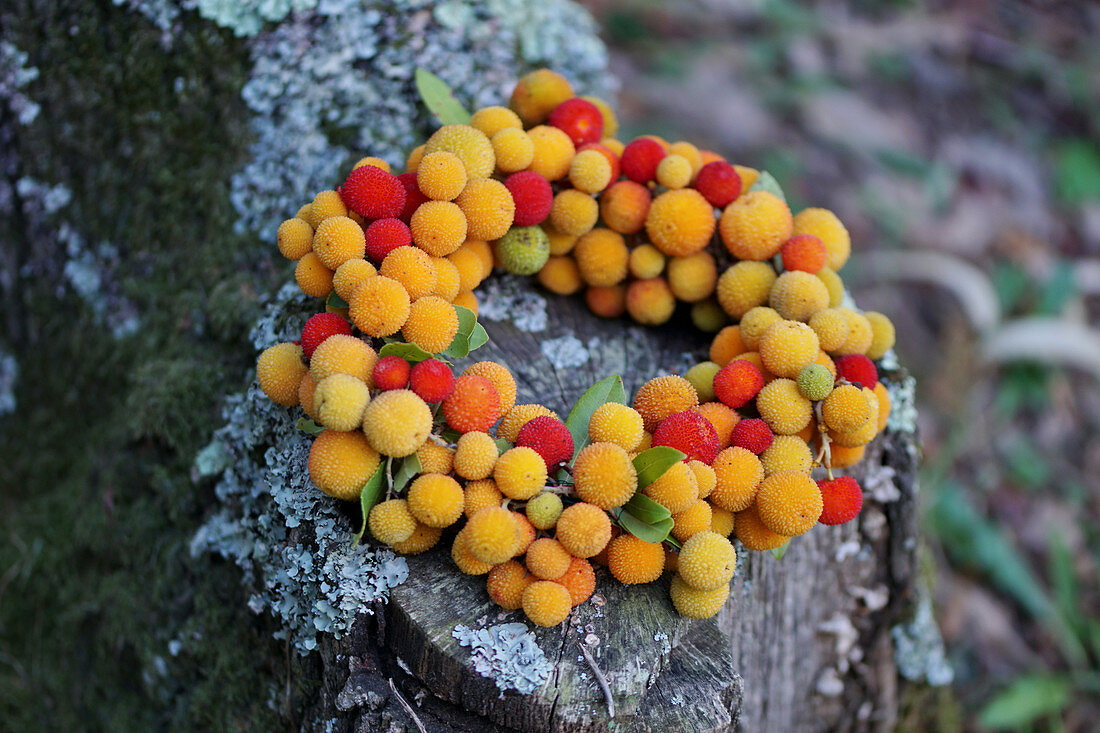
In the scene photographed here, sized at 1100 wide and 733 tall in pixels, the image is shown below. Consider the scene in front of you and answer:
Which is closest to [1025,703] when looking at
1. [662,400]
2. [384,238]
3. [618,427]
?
[662,400]

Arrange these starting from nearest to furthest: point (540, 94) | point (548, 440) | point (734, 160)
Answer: point (548, 440) → point (540, 94) → point (734, 160)

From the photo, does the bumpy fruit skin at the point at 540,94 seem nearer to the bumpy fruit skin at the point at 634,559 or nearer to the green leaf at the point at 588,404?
the green leaf at the point at 588,404

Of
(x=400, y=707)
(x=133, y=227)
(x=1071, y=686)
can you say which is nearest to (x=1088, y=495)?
(x=1071, y=686)

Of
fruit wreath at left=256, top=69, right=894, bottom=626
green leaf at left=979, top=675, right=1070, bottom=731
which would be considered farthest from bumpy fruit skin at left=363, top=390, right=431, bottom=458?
green leaf at left=979, top=675, right=1070, bottom=731

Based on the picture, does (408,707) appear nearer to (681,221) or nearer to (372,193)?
(372,193)

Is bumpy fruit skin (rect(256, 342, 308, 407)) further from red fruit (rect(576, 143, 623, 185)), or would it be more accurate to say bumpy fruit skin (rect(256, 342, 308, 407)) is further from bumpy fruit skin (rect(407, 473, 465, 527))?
red fruit (rect(576, 143, 623, 185))

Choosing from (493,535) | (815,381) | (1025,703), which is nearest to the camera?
(493,535)
